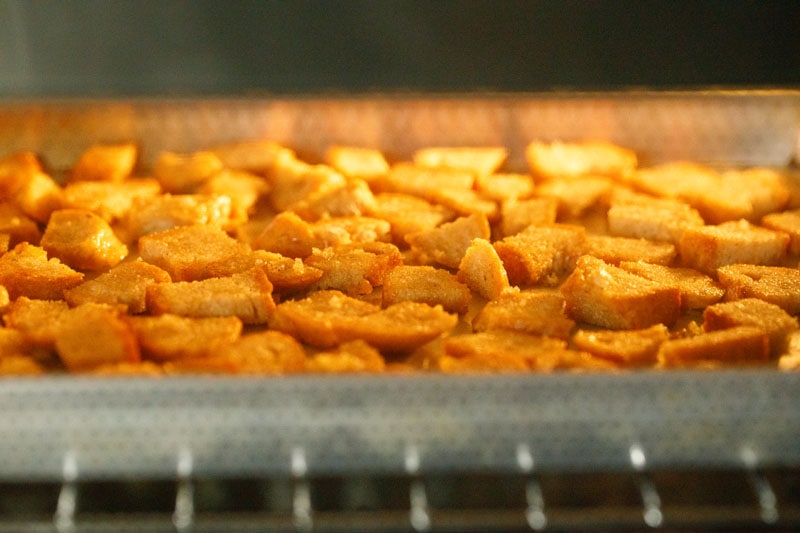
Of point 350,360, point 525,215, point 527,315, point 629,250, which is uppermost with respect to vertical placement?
point 525,215

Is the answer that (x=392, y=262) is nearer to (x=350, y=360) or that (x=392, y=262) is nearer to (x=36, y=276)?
(x=350, y=360)

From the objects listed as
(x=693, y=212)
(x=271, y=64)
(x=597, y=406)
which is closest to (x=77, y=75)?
(x=271, y=64)

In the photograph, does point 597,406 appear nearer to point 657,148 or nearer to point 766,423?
point 766,423

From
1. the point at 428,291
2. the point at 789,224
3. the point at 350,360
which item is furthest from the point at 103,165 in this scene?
the point at 789,224

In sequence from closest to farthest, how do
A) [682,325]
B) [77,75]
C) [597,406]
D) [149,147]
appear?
1. [597,406]
2. [77,75]
3. [682,325]
4. [149,147]

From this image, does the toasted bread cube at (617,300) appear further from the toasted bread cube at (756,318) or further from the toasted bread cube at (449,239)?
the toasted bread cube at (449,239)

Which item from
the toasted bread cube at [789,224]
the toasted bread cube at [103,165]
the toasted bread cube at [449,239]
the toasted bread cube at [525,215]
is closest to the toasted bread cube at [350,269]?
the toasted bread cube at [449,239]
